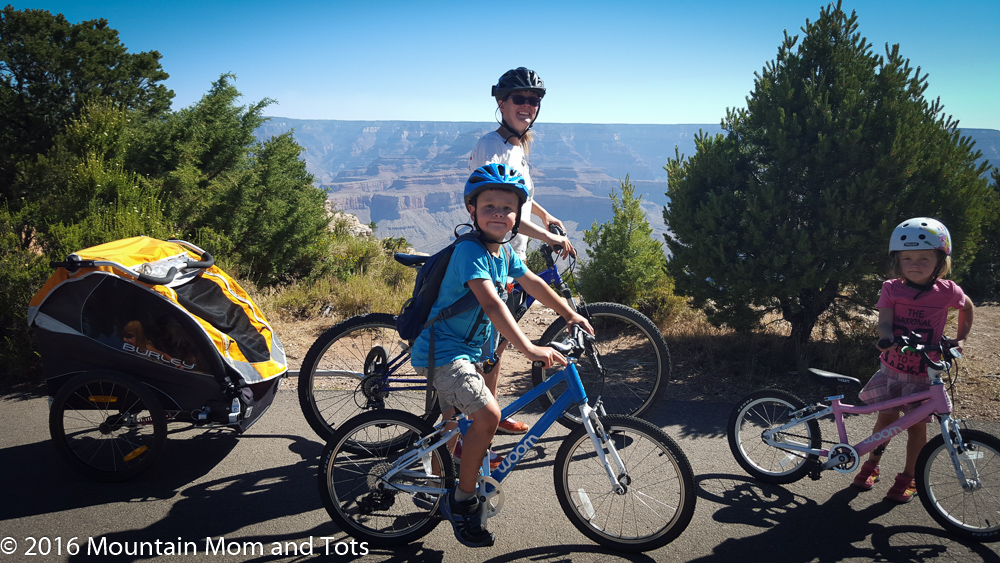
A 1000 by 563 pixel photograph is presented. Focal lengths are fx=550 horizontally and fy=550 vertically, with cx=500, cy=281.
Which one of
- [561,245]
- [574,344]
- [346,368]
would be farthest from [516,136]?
[346,368]

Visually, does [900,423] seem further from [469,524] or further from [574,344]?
[469,524]

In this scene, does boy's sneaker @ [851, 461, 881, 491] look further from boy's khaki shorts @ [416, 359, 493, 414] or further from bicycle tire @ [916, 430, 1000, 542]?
boy's khaki shorts @ [416, 359, 493, 414]

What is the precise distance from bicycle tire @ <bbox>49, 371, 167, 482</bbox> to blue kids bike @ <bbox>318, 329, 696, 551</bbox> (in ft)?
4.60

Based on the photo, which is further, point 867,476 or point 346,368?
point 346,368

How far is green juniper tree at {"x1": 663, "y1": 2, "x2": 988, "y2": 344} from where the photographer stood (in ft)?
16.5

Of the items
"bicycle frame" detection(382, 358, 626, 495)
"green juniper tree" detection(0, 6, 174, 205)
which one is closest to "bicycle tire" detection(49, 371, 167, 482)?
"bicycle frame" detection(382, 358, 626, 495)

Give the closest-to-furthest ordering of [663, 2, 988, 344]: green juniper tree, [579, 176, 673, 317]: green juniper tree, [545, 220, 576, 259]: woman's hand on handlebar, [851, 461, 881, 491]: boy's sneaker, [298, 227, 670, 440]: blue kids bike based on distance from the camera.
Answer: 1. [851, 461, 881, 491]: boy's sneaker
2. [298, 227, 670, 440]: blue kids bike
3. [545, 220, 576, 259]: woman's hand on handlebar
4. [663, 2, 988, 344]: green juniper tree
5. [579, 176, 673, 317]: green juniper tree

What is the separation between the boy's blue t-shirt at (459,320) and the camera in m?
2.83

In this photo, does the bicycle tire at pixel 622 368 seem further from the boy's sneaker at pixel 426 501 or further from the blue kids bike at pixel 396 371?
the boy's sneaker at pixel 426 501

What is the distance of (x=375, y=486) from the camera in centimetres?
305

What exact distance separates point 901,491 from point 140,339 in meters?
5.00

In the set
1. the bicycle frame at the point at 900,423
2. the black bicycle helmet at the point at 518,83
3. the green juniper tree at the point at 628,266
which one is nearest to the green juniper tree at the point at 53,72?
the green juniper tree at the point at 628,266

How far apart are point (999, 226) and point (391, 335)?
12123 mm

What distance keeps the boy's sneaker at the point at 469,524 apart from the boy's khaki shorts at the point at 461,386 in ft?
1.67
